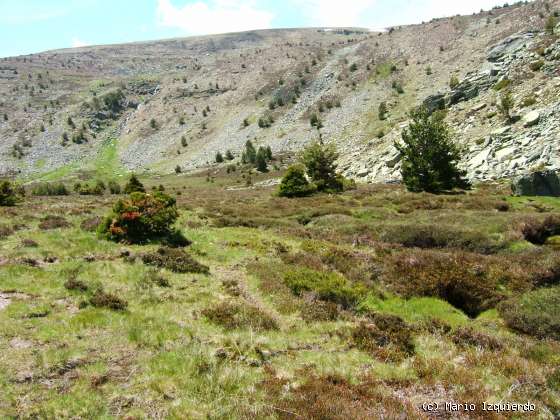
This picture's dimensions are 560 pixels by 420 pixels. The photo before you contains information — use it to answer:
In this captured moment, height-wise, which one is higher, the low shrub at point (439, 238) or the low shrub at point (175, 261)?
the low shrub at point (175, 261)

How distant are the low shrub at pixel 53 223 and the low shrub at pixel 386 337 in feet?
63.2

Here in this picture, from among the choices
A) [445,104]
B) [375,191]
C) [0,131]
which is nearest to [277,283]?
[375,191]

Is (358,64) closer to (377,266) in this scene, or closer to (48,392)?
(377,266)

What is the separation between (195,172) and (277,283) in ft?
274

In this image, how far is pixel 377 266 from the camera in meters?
18.0

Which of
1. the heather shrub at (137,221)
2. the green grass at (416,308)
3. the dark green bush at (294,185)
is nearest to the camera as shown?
the green grass at (416,308)

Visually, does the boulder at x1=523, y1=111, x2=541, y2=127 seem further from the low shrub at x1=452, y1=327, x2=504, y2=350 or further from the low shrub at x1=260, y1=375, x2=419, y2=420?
the low shrub at x1=260, y1=375, x2=419, y2=420

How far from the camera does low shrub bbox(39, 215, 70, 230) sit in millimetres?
23222

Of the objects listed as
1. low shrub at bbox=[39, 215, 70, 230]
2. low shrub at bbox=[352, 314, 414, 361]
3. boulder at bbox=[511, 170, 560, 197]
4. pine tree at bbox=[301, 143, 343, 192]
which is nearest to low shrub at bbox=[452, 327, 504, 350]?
low shrub at bbox=[352, 314, 414, 361]

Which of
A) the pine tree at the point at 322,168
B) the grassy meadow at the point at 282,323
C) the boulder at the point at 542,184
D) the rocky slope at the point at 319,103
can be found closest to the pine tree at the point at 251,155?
the rocky slope at the point at 319,103

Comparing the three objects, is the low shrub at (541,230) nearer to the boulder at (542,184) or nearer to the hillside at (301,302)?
the hillside at (301,302)

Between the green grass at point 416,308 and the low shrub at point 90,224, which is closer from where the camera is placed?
the green grass at point 416,308

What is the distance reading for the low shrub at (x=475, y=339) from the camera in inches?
440

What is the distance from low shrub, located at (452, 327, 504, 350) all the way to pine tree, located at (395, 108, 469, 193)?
106 feet
